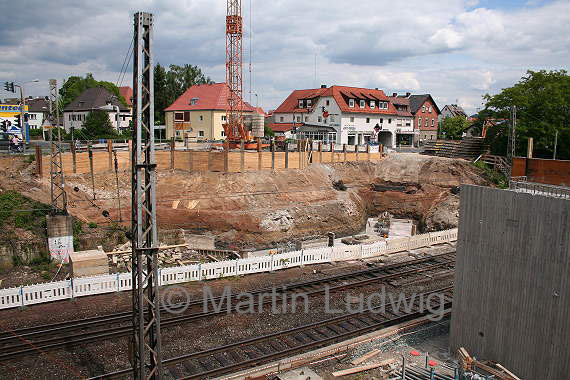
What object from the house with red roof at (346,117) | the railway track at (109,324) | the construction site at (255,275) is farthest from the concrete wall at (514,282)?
the house with red roof at (346,117)

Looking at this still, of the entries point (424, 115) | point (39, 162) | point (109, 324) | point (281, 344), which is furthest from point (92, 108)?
point (281, 344)

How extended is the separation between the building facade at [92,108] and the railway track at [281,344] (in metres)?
49.4

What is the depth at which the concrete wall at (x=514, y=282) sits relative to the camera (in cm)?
1016

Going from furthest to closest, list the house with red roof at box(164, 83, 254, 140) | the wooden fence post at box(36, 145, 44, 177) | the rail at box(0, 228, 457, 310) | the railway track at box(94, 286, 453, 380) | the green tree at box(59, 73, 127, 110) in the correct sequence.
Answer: the green tree at box(59, 73, 127, 110) < the house with red roof at box(164, 83, 254, 140) < the wooden fence post at box(36, 145, 44, 177) < the rail at box(0, 228, 457, 310) < the railway track at box(94, 286, 453, 380)

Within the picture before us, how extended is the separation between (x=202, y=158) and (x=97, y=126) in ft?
79.0

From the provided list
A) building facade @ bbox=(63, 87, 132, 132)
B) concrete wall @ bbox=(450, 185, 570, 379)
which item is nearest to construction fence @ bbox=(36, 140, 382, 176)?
concrete wall @ bbox=(450, 185, 570, 379)

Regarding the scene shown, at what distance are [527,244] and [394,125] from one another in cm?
4835

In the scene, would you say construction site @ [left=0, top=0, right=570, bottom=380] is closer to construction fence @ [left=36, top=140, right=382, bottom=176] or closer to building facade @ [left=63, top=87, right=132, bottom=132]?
construction fence @ [left=36, top=140, right=382, bottom=176]

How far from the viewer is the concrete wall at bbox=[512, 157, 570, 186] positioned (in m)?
15.2

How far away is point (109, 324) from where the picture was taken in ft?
49.3

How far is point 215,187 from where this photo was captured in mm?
31438

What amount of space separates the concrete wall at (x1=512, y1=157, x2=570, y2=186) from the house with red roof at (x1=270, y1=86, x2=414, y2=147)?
3556cm

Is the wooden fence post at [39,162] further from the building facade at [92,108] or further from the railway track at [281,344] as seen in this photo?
the building facade at [92,108]

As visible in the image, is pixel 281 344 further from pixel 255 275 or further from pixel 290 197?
pixel 290 197
